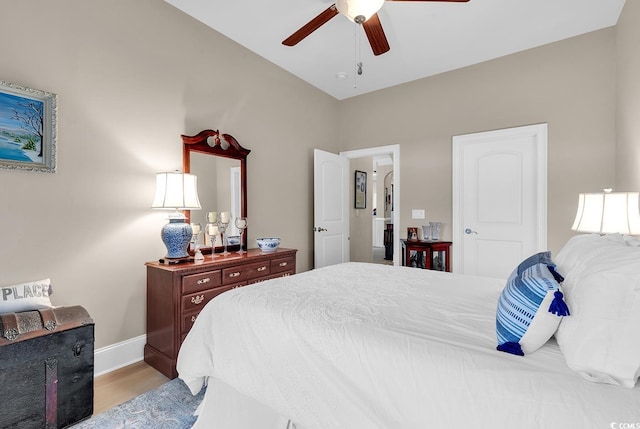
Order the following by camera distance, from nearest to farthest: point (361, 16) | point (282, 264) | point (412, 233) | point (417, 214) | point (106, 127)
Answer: point (361, 16)
point (106, 127)
point (282, 264)
point (412, 233)
point (417, 214)

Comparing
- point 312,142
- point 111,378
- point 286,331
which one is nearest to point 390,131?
point 312,142

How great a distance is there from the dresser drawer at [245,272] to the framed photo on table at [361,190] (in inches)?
124

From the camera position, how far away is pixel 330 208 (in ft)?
14.5

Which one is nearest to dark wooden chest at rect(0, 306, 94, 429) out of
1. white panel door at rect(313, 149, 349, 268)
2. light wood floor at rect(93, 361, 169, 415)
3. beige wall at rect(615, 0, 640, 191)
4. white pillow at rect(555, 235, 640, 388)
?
light wood floor at rect(93, 361, 169, 415)

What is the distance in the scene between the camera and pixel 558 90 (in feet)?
10.7

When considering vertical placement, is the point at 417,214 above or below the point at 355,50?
below

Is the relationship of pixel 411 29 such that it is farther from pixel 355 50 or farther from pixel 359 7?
pixel 359 7

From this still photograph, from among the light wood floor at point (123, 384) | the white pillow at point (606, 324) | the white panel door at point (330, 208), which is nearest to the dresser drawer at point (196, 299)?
the light wood floor at point (123, 384)

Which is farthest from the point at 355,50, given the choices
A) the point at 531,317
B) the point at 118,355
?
the point at 118,355

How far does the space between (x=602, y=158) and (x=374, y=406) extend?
343 centimetres

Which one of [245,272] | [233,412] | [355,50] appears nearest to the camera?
[233,412]

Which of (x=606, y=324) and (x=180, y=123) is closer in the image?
(x=606, y=324)

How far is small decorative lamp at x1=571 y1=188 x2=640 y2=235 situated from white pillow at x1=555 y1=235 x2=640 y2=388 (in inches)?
44.9

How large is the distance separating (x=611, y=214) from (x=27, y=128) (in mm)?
3717
